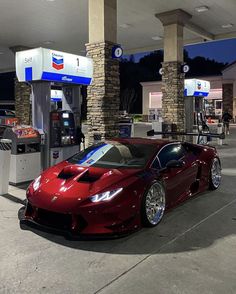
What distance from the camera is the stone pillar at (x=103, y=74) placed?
10.3 meters

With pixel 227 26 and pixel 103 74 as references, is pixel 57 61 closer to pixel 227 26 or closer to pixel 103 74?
pixel 103 74

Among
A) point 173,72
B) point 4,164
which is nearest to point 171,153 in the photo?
point 4,164

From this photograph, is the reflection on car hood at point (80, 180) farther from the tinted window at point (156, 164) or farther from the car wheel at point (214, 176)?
the car wheel at point (214, 176)

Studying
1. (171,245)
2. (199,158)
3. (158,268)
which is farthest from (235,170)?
(158,268)

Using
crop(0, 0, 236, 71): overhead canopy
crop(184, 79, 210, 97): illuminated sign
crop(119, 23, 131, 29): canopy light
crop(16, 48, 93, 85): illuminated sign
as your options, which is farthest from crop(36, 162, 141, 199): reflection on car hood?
crop(119, 23, 131, 29): canopy light

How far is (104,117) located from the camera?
10312mm

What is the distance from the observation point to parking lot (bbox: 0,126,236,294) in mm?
3285

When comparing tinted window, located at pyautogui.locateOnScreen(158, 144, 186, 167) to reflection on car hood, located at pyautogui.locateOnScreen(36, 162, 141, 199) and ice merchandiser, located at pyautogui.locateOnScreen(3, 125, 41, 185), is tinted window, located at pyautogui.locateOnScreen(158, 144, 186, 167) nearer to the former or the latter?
reflection on car hood, located at pyautogui.locateOnScreen(36, 162, 141, 199)

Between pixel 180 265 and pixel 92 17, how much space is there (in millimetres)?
8752

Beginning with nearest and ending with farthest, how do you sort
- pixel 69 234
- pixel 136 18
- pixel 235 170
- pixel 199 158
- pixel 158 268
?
pixel 158 268 < pixel 69 234 < pixel 199 158 < pixel 235 170 < pixel 136 18

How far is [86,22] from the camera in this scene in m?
16.3

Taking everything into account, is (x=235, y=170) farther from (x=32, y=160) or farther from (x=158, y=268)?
(x=158, y=268)

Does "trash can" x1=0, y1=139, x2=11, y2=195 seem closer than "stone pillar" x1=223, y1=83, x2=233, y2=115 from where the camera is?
Yes

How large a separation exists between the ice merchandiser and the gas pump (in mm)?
9398
